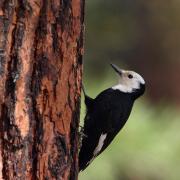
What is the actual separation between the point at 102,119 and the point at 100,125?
0.19ft

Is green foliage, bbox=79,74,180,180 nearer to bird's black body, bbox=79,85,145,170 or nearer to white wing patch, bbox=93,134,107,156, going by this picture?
bird's black body, bbox=79,85,145,170

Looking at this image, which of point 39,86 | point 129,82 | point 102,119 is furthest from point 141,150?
point 39,86

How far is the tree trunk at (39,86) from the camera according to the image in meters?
4.39

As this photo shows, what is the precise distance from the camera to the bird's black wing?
653cm

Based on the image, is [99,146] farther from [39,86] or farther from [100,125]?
[39,86]

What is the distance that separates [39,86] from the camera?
454cm

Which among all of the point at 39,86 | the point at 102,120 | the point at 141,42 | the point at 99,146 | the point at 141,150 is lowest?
the point at 141,42

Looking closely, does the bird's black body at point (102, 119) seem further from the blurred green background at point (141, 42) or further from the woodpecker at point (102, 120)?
the blurred green background at point (141, 42)

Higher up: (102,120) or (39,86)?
(39,86)

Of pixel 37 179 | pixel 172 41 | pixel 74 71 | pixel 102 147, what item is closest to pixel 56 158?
pixel 37 179

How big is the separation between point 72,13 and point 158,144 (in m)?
3.83

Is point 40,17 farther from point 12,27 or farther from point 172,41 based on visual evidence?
point 172,41

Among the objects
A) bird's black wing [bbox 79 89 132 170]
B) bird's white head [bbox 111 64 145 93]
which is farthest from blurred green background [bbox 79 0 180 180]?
bird's black wing [bbox 79 89 132 170]

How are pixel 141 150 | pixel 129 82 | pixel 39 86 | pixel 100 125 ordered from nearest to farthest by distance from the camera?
pixel 39 86 → pixel 100 125 → pixel 129 82 → pixel 141 150
